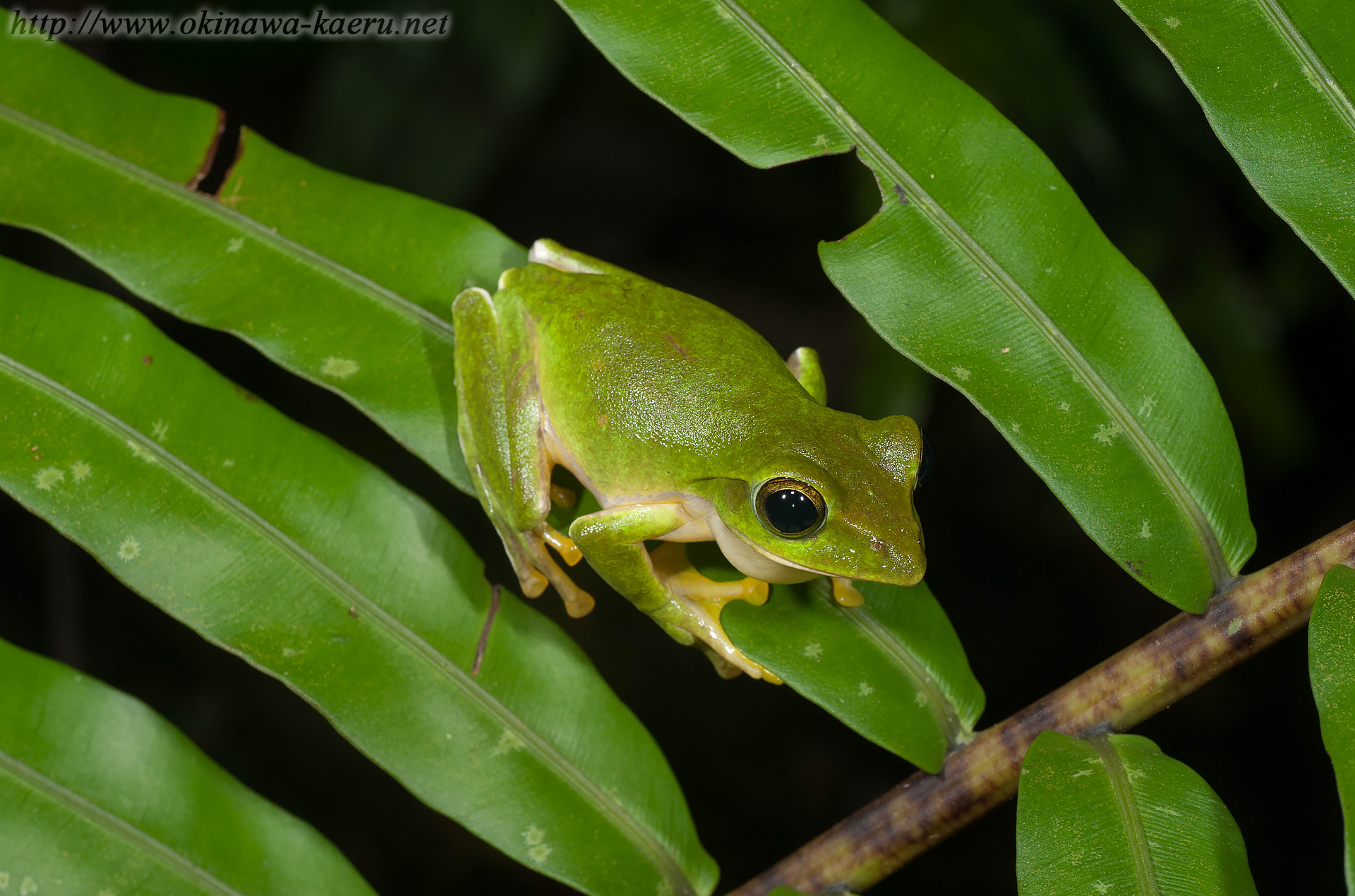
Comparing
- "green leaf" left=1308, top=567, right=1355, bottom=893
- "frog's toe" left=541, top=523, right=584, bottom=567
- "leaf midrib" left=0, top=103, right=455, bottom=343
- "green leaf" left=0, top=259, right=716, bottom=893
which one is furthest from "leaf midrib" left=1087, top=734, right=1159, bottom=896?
"leaf midrib" left=0, top=103, right=455, bottom=343

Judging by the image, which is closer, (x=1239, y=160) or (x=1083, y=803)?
(x=1083, y=803)

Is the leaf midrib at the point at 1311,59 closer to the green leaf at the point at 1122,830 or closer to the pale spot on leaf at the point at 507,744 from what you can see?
the green leaf at the point at 1122,830

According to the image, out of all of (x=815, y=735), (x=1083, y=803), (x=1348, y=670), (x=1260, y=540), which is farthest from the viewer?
(x=815, y=735)

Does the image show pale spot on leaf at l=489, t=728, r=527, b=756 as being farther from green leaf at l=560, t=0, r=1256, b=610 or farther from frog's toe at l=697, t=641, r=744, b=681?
green leaf at l=560, t=0, r=1256, b=610

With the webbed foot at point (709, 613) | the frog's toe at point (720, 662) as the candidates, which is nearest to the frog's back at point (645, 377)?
the webbed foot at point (709, 613)

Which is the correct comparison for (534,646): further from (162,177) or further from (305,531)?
(162,177)

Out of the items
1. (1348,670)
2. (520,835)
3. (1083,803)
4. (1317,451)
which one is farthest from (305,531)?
(1317,451)
